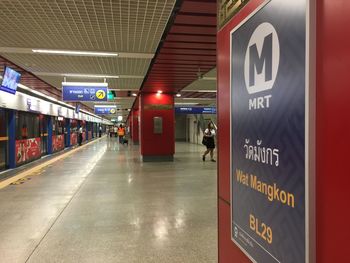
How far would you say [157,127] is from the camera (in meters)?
12.4

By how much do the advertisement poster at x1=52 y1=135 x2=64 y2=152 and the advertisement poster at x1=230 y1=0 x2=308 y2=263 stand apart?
15.8 metres

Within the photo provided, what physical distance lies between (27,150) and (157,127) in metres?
4.78

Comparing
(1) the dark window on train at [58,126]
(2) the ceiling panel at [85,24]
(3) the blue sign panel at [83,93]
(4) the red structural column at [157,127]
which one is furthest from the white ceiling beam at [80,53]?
(1) the dark window on train at [58,126]

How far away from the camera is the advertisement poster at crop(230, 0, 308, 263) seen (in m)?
1.14

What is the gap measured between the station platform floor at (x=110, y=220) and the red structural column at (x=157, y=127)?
162 inches

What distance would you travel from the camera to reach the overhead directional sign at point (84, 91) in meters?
10.1

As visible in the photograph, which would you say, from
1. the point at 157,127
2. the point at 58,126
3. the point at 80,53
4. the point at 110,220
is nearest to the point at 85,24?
the point at 80,53

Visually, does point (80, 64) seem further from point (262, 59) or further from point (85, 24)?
point (262, 59)

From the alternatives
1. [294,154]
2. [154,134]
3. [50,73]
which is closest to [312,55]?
[294,154]

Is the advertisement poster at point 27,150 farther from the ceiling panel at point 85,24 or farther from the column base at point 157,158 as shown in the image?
the ceiling panel at point 85,24

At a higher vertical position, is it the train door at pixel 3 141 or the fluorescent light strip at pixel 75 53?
the fluorescent light strip at pixel 75 53

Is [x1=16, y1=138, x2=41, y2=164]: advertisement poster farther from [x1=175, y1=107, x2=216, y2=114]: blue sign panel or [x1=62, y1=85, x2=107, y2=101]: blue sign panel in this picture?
[x1=175, y1=107, x2=216, y2=114]: blue sign panel

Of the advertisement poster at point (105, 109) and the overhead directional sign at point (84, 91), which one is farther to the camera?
the advertisement poster at point (105, 109)

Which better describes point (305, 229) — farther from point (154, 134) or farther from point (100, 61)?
point (154, 134)
